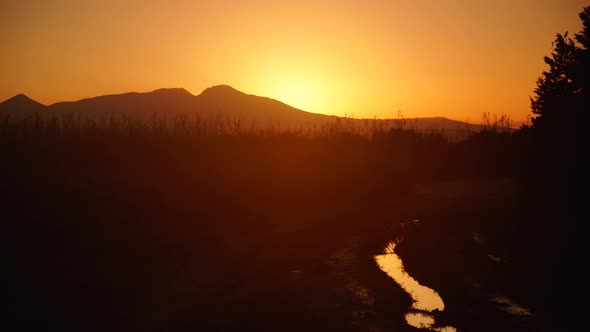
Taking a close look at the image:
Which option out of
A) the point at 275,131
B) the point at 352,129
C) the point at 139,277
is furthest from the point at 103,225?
the point at 352,129

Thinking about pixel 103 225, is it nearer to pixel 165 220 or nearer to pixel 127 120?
pixel 165 220

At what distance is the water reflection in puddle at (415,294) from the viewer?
6332 millimetres

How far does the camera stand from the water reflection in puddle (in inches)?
249

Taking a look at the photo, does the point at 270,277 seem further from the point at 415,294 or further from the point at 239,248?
the point at 239,248

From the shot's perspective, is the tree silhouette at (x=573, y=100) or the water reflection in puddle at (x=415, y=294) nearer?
the water reflection in puddle at (x=415, y=294)

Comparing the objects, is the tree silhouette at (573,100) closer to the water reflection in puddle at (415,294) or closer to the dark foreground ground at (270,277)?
the dark foreground ground at (270,277)

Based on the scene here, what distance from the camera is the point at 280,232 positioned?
13.2 meters

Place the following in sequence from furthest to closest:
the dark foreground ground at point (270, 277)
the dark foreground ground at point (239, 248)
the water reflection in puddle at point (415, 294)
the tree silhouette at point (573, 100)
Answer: the tree silhouette at point (573, 100) → the dark foreground ground at point (239, 248) → the dark foreground ground at point (270, 277) → the water reflection in puddle at point (415, 294)

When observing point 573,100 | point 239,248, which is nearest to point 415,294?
point 239,248

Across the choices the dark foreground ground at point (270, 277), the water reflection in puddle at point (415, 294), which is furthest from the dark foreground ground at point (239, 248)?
the water reflection in puddle at point (415, 294)

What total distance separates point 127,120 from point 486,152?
102 feet

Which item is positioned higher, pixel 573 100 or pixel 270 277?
pixel 573 100

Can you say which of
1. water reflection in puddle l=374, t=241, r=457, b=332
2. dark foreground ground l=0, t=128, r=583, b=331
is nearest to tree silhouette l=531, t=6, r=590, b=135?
dark foreground ground l=0, t=128, r=583, b=331

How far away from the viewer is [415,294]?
7.65m
